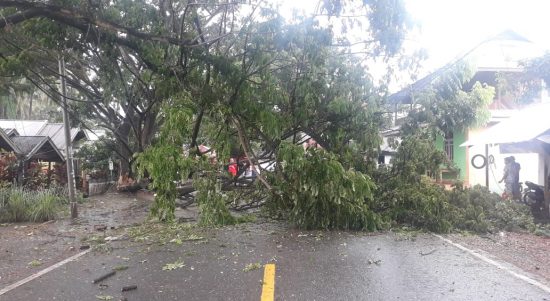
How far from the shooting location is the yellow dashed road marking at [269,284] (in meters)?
5.35

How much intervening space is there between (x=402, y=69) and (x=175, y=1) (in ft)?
16.4

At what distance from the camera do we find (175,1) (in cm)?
1033

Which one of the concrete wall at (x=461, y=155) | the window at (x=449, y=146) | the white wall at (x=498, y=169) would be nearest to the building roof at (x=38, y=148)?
the concrete wall at (x=461, y=155)

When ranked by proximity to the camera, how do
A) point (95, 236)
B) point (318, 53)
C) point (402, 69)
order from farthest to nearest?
point (95, 236), point (402, 69), point (318, 53)

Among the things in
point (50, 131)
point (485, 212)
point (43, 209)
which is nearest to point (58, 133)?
point (50, 131)

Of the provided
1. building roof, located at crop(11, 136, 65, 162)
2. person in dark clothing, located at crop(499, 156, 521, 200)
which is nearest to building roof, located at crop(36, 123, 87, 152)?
building roof, located at crop(11, 136, 65, 162)

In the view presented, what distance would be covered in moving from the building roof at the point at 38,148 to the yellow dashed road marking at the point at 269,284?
522 inches

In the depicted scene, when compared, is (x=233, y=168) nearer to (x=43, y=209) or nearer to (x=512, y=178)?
(x=43, y=209)

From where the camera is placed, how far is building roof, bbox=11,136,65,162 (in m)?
17.2

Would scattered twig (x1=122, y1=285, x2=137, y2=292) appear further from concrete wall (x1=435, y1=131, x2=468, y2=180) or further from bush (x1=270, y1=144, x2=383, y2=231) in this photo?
concrete wall (x1=435, y1=131, x2=468, y2=180)

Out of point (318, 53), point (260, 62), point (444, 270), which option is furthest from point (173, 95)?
point (444, 270)

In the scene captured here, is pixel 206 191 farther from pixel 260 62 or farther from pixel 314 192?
pixel 260 62

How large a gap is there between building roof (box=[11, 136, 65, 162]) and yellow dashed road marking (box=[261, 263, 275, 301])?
43.5 feet

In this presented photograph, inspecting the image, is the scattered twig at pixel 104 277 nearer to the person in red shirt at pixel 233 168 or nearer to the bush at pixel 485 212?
the person in red shirt at pixel 233 168
